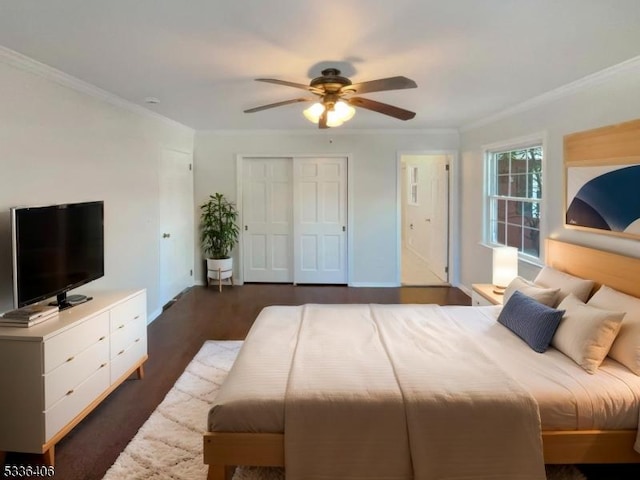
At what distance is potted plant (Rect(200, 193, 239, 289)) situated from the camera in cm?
601

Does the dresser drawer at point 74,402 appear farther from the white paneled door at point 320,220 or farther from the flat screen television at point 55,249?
the white paneled door at point 320,220

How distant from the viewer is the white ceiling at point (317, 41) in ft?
6.40

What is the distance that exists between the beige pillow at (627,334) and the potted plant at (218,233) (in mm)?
4734

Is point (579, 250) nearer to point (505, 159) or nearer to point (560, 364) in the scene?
point (560, 364)

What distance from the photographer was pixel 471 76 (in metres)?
3.13

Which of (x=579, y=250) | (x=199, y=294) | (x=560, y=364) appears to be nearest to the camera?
(x=560, y=364)

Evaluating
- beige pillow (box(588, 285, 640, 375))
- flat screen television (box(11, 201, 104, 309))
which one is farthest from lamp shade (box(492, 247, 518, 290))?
flat screen television (box(11, 201, 104, 309))

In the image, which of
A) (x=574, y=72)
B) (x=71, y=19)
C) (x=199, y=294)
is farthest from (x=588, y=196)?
(x=199, y=294)

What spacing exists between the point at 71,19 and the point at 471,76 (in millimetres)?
2659

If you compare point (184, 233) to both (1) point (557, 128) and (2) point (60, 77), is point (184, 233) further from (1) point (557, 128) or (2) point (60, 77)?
(1) point (557, 128)

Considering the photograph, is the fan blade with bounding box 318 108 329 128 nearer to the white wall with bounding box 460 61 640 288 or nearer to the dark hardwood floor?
the white wall with bounding box 460 61 640 288

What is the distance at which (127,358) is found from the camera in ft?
9.81

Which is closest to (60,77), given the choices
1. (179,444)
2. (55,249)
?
(55,249)

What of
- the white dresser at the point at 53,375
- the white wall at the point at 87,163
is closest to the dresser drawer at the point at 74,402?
the white dresser at the point at 53,375
